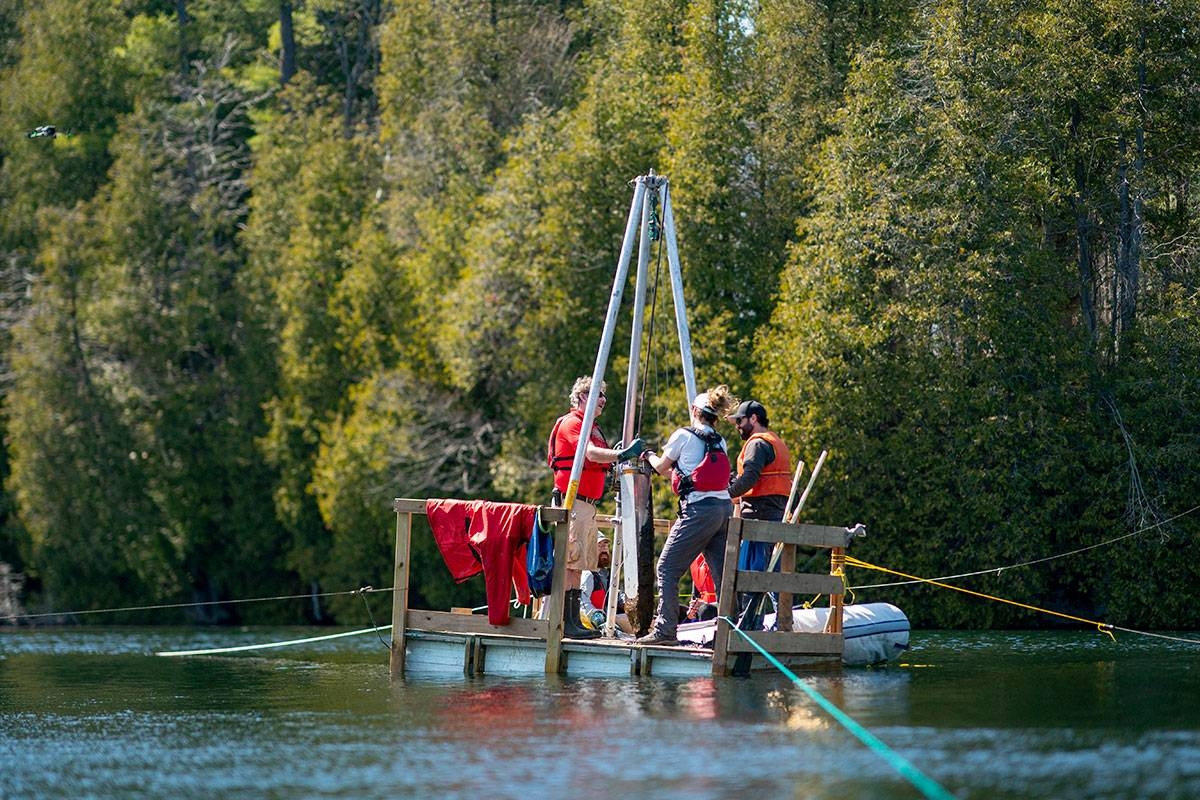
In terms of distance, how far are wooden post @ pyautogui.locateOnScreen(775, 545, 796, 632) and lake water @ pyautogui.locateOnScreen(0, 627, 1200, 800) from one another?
0.38 metres

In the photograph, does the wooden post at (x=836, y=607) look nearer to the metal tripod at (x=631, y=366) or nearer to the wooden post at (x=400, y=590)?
the metal tripod at (x=631, y=366)

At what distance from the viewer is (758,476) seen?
1418 centimetres

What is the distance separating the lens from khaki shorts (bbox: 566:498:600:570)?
1432cm

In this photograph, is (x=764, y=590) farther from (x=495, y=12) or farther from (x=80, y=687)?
(x=495, y=12)

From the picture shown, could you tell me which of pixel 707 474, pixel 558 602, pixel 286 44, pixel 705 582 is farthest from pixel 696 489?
pixel 286 44

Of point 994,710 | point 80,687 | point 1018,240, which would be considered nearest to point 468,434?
point 1018,240

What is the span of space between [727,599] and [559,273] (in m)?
17.0

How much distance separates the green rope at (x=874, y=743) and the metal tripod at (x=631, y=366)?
1281 millimetres

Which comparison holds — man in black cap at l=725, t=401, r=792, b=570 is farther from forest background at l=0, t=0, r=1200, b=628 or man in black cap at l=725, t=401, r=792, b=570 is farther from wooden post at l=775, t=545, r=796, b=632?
forest background at l=0, t=0, r=1200, b=628

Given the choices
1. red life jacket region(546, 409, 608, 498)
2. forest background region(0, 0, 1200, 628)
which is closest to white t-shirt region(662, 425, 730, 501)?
red life jacket region(546, 409, 608, 498)

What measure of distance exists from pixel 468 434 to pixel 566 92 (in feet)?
22.2

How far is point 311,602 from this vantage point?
35.4 meters

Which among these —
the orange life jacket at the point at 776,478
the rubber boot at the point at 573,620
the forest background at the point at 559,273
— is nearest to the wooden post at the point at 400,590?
the rubber boot at the point at 573,620

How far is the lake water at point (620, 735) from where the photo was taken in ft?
31.0
